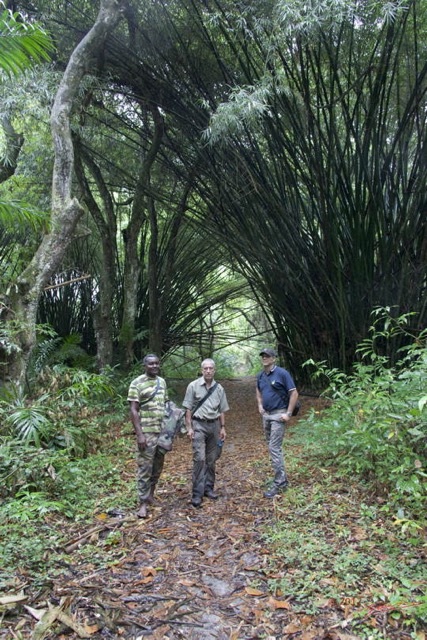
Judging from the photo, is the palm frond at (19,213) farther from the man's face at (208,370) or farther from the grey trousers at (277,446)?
→ the grey trousers at (277,446)

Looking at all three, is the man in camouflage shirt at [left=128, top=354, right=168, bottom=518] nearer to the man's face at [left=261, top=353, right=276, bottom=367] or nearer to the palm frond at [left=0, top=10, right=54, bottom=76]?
the man's face at [left=261, top=353, right=276, bottom=367]

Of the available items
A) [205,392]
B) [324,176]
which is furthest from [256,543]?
[324,176]

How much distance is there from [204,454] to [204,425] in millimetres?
198

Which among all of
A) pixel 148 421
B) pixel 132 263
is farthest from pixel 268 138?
pixel 148 421

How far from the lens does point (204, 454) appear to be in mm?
3270

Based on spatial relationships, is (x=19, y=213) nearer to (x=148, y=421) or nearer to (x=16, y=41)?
(x=16, y=41)

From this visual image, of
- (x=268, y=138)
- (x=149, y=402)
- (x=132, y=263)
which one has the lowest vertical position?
(x=149, y=402)

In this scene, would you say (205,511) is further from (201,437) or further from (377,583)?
(377,583)

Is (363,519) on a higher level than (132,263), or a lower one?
lower

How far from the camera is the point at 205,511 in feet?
10.2

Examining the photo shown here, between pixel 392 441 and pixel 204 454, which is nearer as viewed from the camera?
pixel 392 441

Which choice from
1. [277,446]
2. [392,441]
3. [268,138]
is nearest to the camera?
[392,441]

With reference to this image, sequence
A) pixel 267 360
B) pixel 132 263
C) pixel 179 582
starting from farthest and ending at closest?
pixel 132 263 → pixel 267 360 → pixel 179 582

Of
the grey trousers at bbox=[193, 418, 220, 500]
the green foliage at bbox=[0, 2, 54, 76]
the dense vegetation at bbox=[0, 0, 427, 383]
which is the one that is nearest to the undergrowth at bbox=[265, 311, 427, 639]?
the grey trousers at bbox=[193, 418, 220, 500]
